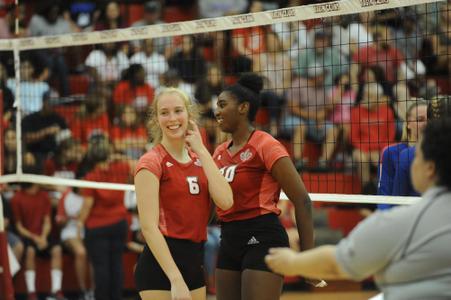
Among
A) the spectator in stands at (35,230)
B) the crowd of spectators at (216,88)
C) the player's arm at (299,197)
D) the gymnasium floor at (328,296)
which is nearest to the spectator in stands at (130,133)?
the crowd of spectators at (216,88)

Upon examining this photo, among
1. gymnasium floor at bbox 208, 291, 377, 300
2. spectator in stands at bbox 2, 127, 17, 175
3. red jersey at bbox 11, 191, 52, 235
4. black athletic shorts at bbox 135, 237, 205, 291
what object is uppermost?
spectator in stands at bbox 2, 127, 17, 175

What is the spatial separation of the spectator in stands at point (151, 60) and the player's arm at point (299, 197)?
6.53 meters

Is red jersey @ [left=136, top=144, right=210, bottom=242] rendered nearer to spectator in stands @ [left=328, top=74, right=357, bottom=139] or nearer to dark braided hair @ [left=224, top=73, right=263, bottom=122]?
dark braided hair @ [left=224, top=73, right=263, bottom=122]

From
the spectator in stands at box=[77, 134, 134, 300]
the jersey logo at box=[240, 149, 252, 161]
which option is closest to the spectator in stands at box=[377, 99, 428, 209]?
the jersey logo at box=[240, 149, 252, 161]

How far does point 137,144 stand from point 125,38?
8.45 ft

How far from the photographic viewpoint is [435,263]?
3.09 metres

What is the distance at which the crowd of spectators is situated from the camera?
9.95m

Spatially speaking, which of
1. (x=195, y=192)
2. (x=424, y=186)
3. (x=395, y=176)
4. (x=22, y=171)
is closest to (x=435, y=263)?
(x=424, y=186)

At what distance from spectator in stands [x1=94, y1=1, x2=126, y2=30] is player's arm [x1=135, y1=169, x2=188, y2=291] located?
8.88m

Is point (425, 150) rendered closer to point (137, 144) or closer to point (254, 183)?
point (254, 183)

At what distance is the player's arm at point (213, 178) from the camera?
495cm

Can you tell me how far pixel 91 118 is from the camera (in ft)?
35.2

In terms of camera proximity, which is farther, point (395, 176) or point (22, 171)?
point (22, 171)

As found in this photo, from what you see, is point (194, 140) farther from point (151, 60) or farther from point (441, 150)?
point (151, 60)
